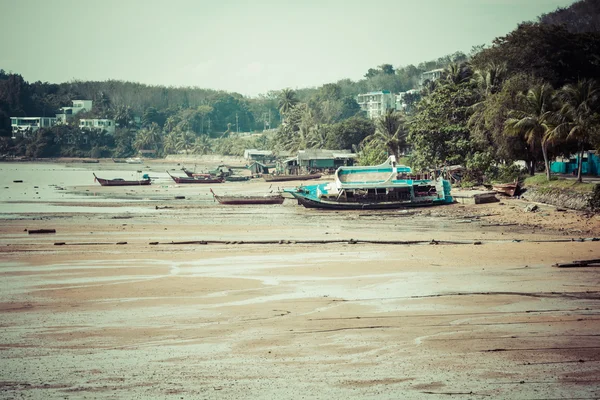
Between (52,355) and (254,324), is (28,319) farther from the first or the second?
(254,324)

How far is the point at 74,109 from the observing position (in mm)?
177000

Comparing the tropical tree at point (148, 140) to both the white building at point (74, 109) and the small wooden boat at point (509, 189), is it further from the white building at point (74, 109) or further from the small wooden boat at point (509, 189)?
the small wooden boat at point (509, 189)

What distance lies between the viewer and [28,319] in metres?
13.2

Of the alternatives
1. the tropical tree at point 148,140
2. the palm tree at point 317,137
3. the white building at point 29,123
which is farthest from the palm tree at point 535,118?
the white building at point 29,123

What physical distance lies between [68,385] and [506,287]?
33.6 feet

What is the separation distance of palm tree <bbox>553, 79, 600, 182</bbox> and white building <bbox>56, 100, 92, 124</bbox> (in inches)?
6195

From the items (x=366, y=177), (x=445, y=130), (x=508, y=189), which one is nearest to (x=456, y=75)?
(x=445, y=130)

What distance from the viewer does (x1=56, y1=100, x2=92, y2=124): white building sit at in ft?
576

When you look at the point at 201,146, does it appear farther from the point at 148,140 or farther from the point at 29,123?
the point at 29,123

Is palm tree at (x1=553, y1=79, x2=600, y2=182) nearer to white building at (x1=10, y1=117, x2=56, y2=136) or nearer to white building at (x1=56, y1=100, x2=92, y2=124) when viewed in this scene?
white building at (x1=10, y1=117, x2=56, y2=136)

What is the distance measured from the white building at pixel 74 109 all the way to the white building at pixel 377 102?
75.3m

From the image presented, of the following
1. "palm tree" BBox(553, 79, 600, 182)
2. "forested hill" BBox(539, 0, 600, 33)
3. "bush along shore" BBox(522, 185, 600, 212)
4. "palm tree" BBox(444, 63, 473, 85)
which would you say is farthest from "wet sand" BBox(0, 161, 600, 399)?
"forested hill" BBox(539, 0, 600, 33)

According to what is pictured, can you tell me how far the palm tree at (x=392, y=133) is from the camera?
2790 inches

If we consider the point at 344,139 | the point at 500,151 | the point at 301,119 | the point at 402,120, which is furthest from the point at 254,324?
the point at 301,119
